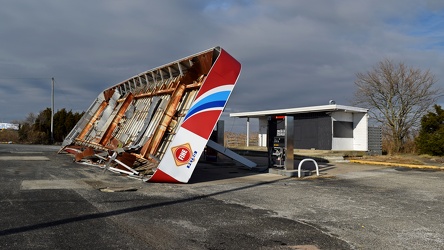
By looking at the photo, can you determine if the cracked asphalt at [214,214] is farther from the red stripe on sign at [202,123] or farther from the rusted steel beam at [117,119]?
the rusted steel beam at [117,119]

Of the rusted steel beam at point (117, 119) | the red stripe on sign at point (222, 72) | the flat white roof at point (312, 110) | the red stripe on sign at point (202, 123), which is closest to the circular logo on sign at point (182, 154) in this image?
the red stripe on sign at point (202, 123)

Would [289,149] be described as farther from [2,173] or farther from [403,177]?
[2,173]

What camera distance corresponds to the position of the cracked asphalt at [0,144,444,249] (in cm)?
534

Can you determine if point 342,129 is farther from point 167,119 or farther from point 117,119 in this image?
point 167,119

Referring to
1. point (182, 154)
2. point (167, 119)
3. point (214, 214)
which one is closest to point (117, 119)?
point (167, 119)

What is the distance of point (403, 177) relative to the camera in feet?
46.4

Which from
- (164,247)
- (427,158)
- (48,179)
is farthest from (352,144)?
(164,247)

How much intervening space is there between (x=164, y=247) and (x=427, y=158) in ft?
74.1

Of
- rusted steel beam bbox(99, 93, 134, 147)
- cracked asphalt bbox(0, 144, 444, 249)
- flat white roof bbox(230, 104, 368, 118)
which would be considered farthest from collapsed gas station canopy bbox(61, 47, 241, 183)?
flat white roof bbox(230, 104, 368, 118)

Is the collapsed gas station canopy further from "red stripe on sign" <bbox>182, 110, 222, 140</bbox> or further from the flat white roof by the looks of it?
the flat white roof

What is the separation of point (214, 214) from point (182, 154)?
387cm

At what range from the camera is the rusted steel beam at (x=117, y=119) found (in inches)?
771

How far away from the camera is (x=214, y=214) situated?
7141 mm

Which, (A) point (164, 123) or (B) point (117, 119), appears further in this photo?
(B) point (117, 119)
